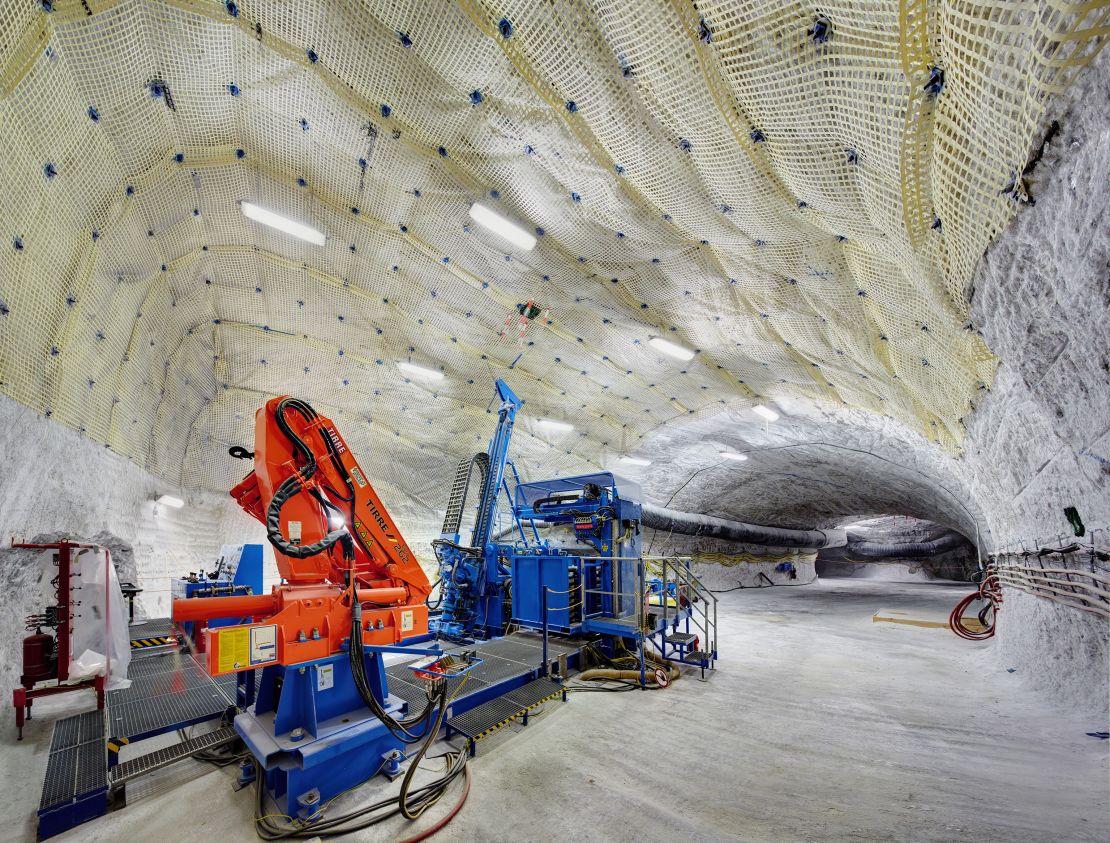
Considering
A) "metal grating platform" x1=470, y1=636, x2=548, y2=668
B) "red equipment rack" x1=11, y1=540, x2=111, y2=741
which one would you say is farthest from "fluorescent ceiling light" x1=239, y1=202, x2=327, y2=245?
"metal grating platform" x1=470, y1=636, x2=548, y2=668

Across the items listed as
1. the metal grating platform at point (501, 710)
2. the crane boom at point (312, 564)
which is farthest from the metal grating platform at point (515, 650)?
the crane boom at point (312, 564)

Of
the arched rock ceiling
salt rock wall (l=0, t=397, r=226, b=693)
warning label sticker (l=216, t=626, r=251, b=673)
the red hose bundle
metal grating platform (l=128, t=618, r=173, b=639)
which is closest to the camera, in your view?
warning label sticker (l=216, t=626, r=251, b=673)

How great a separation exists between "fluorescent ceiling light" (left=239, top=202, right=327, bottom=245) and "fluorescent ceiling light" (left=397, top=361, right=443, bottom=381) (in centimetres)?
340

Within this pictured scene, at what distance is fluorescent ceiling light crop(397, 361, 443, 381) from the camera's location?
32.6ft

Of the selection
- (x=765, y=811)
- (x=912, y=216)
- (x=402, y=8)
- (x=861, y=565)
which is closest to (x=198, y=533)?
(x=402, y=8)

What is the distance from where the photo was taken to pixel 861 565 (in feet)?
113

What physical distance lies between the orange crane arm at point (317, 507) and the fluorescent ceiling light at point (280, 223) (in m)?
3.92

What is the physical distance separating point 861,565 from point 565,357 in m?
35.7

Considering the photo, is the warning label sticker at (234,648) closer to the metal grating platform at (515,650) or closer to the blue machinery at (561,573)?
the metal grating platform at (515,650)

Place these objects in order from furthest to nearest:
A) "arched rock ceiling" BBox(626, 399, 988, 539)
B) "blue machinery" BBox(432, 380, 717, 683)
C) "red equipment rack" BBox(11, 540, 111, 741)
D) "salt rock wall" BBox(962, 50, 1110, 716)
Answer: "arched rock ceiling" BBox(626, 399, 988, 539) < "blue machinery" BBox(432, 380, 717, 683) < "red equipment rack" BBox(11, 540, 111, 741) < "salt rock wall" BBox(962, 50, 1110, 716)

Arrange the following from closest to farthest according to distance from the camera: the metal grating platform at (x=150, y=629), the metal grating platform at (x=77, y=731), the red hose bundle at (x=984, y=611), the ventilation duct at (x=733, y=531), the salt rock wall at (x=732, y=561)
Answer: the metal grating platform at (x=77, y=731), the metal grating platform at (x=150, y=629), the red hose bundle at (x=984, y=611), the ventilation duct at (x=733, y=531), the salt rock wall at (x=732, y=561)

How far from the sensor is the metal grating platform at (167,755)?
144 inches

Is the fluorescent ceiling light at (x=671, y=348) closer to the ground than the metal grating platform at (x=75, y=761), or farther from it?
farther from it

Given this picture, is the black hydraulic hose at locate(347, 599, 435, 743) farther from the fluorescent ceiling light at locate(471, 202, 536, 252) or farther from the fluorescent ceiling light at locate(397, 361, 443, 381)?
the fluorescent ceiling light at locate(397, 361, 443, 381)
